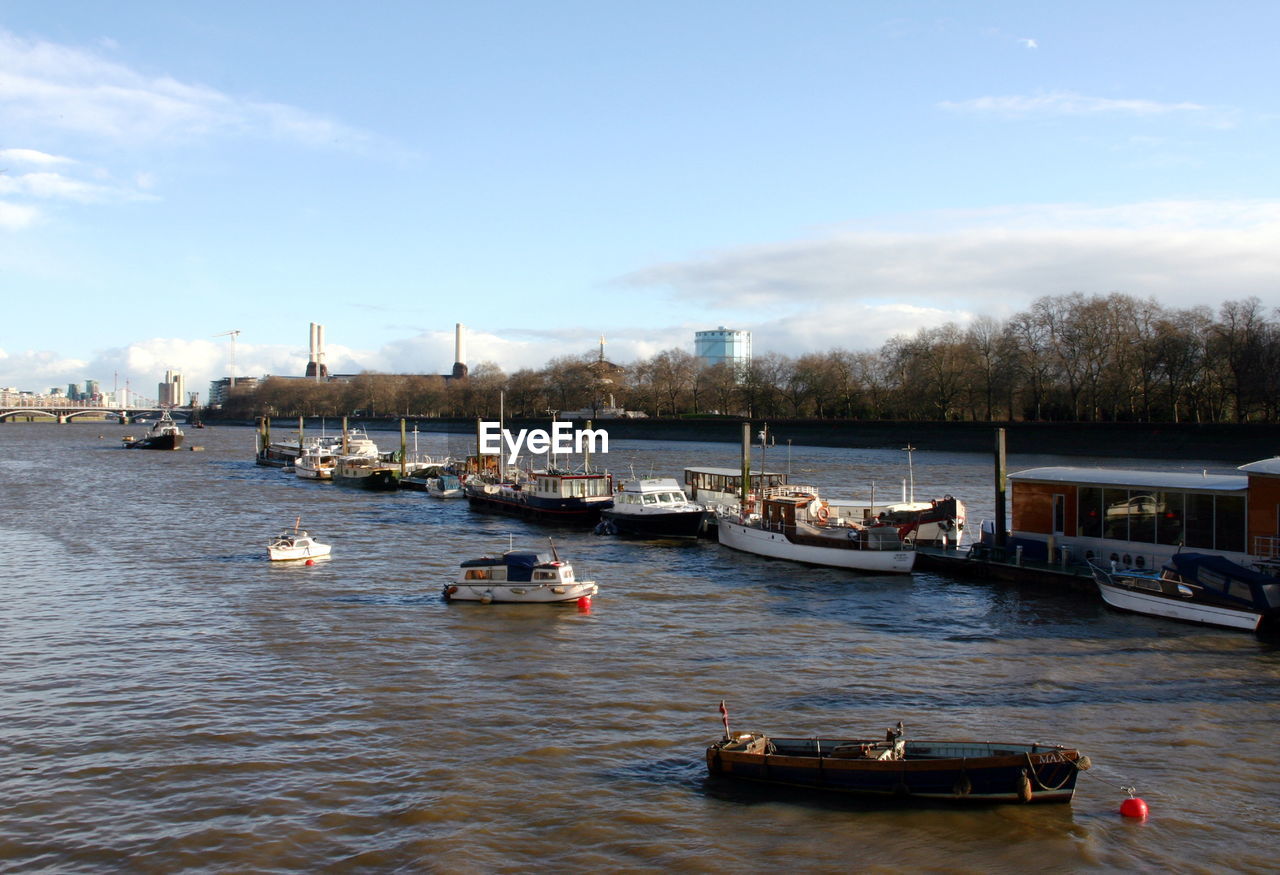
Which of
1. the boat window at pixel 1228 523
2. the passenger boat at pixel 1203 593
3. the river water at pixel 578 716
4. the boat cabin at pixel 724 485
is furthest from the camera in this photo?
the boat cabin at pixel 724 485

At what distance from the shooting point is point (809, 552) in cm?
4481

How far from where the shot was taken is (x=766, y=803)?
18.6m

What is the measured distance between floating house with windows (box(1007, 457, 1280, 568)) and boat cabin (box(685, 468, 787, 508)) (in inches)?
760

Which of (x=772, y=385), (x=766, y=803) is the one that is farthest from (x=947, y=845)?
(x=772, y=385)

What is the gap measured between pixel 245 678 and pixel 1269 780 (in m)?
24.2

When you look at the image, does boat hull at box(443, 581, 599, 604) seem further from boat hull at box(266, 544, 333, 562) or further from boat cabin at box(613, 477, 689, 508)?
boat cabin at box(613, 477, 689, 508)

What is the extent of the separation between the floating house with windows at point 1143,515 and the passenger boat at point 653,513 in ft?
60.9

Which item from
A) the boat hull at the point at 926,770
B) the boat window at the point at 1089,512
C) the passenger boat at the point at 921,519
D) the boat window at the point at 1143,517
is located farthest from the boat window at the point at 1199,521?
the boat hull at the point at 926,770

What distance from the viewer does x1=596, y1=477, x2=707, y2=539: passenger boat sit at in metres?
55.0

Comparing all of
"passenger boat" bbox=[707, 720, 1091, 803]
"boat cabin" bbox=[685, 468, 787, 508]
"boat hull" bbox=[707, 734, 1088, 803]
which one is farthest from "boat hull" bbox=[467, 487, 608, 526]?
"boat hull" bbox=[707, 734, 1088, 803]

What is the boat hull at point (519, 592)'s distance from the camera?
116 ft

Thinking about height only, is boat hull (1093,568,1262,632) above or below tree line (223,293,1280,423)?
below

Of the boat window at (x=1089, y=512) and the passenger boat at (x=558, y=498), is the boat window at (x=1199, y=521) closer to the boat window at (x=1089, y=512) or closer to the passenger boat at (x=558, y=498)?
the boat window at (x=1089, y=512)

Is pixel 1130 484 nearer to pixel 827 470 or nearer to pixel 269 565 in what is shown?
pixel 269 565
